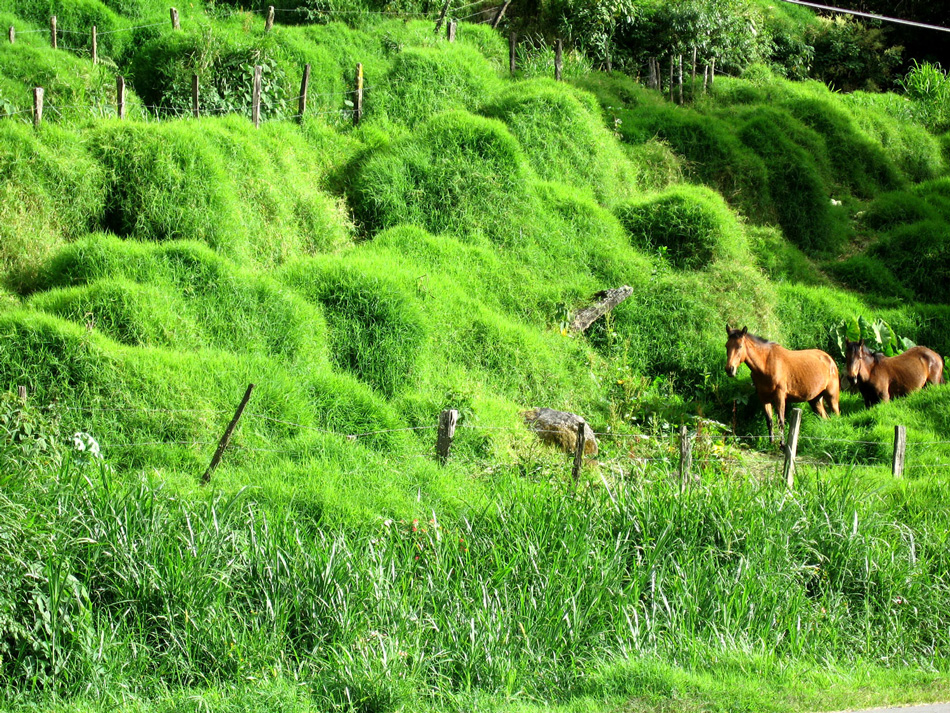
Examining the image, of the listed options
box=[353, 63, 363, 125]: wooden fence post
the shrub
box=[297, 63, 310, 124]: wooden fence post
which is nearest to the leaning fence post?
box=[297, 63, 310, 124]: wooden fence post

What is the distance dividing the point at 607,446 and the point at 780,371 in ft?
9.29

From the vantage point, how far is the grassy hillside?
651cm

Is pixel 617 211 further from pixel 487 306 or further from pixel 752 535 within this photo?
pixel 752 535

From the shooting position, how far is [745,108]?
20672 mm

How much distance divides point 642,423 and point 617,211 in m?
5.31

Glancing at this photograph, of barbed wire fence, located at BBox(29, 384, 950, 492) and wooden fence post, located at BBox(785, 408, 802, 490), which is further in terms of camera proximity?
wooden fence post, located at BBox(785, 408, 802, 490)

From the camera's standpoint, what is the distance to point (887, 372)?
13352mm

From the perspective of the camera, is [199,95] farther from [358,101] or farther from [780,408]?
[780,408]

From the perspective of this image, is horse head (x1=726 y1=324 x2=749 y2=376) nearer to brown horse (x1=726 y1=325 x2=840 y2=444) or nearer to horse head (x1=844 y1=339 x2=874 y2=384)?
brown horse (x1=726 y1=325 x2=840 y2=444)

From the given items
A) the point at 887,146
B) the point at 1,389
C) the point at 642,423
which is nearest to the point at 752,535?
the point at 642,423

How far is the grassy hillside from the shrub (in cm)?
8

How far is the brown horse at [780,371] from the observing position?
1206 cm

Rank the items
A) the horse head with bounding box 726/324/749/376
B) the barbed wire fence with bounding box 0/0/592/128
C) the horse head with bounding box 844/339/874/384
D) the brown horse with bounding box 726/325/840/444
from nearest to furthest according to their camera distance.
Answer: the horse head with bounding box 726/324/749/376 < the brown horse with bounding box 726/325/840/444 < the horse head with bounding box 844/339/874/384 < the barbed wire fence with bounding box 0/0/592/128

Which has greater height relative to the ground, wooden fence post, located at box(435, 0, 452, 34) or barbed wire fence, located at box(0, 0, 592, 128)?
wooden fence post, located at box(435, 0, 452, 34)
